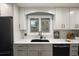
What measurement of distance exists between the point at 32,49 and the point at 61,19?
1.48 metres

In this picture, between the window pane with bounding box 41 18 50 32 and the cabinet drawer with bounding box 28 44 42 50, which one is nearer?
the cabinet drawer with bounding box 28 44 42 50

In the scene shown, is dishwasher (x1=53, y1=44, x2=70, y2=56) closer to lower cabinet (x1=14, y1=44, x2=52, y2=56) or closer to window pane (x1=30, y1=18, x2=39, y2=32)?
lower cabinet (x1=14, y1=44, x2=52, y2=56)

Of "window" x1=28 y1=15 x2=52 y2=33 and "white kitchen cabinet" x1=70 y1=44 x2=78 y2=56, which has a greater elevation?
"window" x1=28 y1=15 x2=52 y2=33

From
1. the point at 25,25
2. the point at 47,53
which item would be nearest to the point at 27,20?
the point at 25,25

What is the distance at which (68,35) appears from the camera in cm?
482

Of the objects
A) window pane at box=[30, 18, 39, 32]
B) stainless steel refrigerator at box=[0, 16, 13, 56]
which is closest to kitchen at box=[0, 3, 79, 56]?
window pane at box=[30, 18, 39, 32]

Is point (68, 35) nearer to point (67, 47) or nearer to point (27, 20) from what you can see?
point (67, 47)

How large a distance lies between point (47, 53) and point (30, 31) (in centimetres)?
134

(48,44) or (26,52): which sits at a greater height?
(48,44)

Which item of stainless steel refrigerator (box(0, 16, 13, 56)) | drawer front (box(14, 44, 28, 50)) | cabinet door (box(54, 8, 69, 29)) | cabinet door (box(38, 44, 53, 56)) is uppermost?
cabinet door (box(54, 8, 69, 29))

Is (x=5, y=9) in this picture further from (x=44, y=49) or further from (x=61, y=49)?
(x=61, y=49)

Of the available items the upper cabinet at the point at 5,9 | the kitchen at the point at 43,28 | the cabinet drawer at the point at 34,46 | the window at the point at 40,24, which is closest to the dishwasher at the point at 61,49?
the kitchen at the point at 43,28

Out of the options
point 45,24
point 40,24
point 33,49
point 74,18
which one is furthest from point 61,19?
point 33,49

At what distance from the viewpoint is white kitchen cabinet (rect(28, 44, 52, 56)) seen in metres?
4.03
